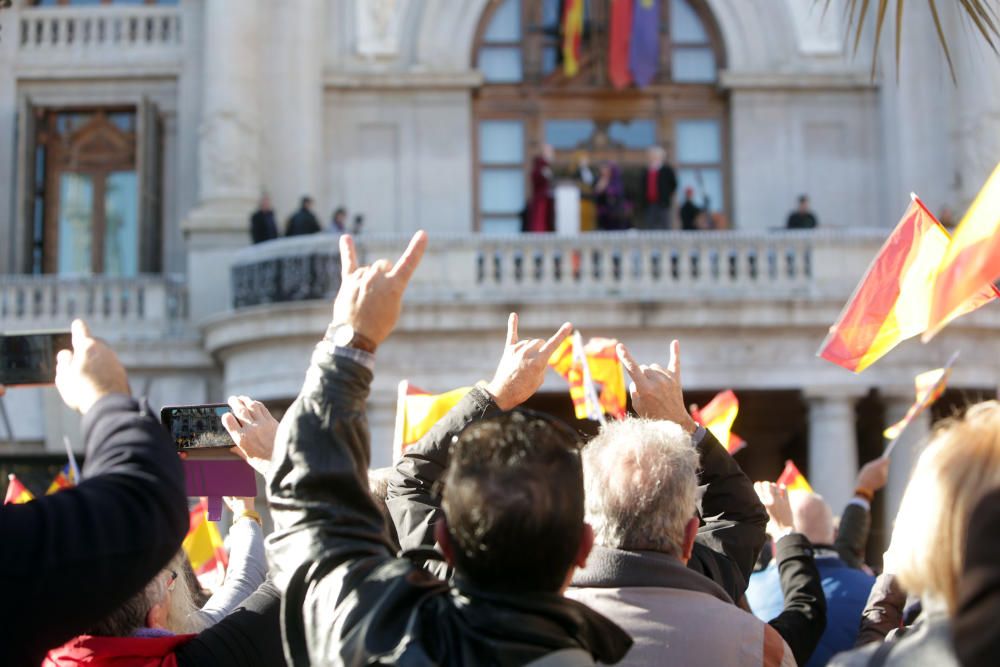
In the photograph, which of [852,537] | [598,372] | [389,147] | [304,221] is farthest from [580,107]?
[852,537]

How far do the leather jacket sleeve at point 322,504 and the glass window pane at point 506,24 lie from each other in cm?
1889

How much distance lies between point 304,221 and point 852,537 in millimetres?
12508

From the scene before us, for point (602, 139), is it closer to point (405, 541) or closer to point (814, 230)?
point (814, 230)

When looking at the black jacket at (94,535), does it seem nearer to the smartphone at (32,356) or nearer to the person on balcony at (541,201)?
the smartphone at (32,356)

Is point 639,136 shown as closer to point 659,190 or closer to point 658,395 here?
point 659,190

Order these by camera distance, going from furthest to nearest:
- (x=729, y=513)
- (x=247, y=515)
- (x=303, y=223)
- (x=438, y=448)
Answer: (x=303, y=223)
(x=247, y=515)
(x=729, y=513)
(x=438, y=448)

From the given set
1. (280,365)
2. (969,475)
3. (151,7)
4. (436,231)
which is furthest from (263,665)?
(151,7)

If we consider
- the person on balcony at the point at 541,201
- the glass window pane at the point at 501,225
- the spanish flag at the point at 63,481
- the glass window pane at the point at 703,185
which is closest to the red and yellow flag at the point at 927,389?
the spanish flag at the point at 63,481

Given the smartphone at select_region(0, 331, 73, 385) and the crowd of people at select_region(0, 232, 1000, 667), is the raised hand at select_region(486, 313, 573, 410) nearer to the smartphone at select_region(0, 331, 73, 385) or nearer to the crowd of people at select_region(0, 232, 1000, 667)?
the crowd of people at select_region(0, 232, 1000, 667)

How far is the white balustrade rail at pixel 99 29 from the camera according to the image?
69.1ft

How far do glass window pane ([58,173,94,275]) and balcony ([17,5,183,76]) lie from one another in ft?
5.35

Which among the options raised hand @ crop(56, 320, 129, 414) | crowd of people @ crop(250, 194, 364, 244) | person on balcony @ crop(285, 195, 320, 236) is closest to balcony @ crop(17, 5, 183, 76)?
crowd of people @ crop(250, 194, 364, 244)

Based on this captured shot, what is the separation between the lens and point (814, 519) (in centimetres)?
546

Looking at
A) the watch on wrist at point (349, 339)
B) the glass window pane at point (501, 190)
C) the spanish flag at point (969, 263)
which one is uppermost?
the glass window pane at point (501, 190)
